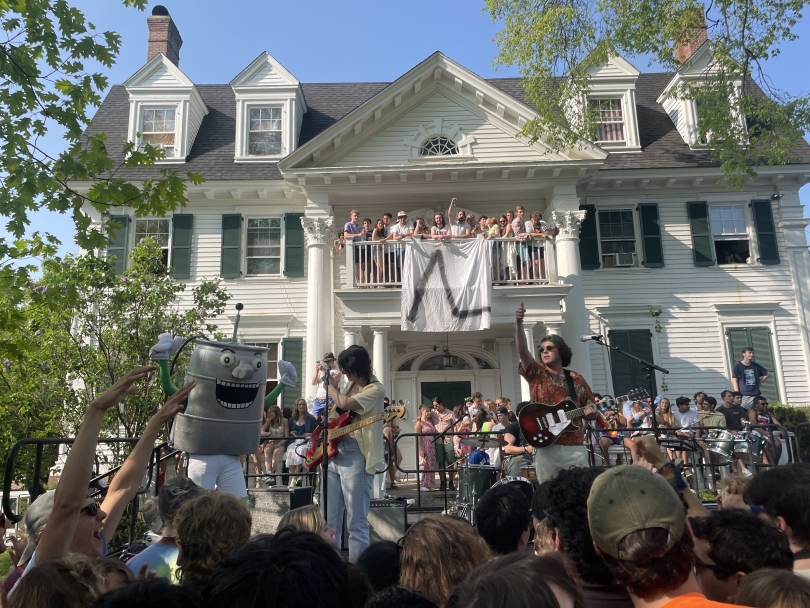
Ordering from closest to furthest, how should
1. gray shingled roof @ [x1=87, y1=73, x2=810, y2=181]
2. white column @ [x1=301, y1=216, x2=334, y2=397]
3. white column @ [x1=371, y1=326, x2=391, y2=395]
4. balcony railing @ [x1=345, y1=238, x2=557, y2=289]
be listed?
white column @ [x1=371, y1=326, x2=391, y2=395] < balcony railing @ [x1=345, y1=238, x2=557, y2=289] < white column @ [x1=301, y1=216, x2=334, y2=397] < gray shingled roof @ [x1=87, y1=73, x2=810, y2=181]

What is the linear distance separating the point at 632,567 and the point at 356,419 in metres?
3.85

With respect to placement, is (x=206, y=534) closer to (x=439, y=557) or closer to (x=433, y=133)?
(x=439, y=557)

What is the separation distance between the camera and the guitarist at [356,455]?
5469 millimetres

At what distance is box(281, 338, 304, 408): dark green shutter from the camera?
14953 mm

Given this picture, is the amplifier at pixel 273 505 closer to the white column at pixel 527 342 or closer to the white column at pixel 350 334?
the white column at pixel 350 334

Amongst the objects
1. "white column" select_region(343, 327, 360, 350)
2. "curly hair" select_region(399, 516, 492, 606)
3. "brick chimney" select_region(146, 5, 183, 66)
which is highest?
"brick chimney" select_region(146, 5, 183, 66)

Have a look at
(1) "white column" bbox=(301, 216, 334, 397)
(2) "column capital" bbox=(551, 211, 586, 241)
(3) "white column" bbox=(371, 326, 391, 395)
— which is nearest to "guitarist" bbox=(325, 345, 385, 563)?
(3) "white column" bbox=(371, 326, 391, 395)

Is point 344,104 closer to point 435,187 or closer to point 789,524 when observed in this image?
point 435,187

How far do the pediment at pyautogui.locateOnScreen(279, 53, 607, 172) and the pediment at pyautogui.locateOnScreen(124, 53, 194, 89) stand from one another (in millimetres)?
4955

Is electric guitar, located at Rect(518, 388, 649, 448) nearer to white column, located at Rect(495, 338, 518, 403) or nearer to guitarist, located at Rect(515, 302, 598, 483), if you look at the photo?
guitarist, located at Rect(515, 302, 598, 483)

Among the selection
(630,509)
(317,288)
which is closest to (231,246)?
(317,288)

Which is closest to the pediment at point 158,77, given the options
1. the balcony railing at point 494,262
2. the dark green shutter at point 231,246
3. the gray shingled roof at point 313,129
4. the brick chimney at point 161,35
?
the gray shingled roof at point 313,129

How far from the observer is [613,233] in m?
16.1

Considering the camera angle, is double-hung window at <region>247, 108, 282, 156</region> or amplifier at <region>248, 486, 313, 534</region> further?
double-hung window at <region>247, 108, 282, 156</region>
